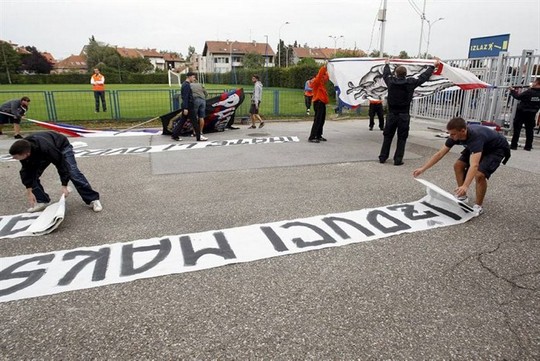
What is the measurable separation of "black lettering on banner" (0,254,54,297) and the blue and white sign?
56.5ft

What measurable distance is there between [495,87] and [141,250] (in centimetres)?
1121

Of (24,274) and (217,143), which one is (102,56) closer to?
(217,143)

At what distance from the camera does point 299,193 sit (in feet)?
18.6

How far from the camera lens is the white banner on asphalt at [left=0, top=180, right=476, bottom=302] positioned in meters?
3.25

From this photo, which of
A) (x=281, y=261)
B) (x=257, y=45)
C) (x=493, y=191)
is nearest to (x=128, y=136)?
(x=281, y=261)

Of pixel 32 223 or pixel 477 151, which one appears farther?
pixel 32 223

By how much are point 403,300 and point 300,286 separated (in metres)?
0.86

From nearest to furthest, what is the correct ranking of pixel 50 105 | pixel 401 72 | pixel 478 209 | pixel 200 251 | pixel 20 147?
1. pixel 200 251
2. pixel 20 147
3. pixel 478 209
4. pixel 401 72
5. pixel 50 105

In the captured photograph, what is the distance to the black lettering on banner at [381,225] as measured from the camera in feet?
14.0

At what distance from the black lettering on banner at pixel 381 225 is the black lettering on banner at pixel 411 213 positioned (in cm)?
22

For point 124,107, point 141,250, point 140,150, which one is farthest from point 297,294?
point 124,107

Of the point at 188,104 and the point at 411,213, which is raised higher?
the point at 188,104

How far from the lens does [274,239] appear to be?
4.02m

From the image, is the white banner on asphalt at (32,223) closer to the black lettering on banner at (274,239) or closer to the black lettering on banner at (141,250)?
the black lettering on banner at (141,250)
